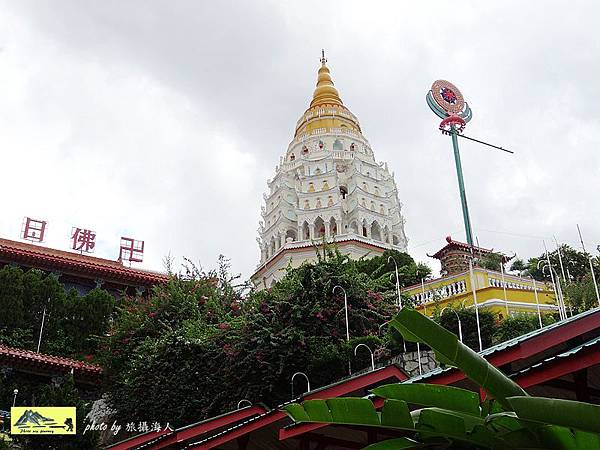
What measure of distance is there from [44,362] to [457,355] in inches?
817

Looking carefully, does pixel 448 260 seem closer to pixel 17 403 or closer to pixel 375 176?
pixel 17 403

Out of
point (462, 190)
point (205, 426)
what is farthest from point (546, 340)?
point (462, 190)

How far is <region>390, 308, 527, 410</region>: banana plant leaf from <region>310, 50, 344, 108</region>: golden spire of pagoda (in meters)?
47.3

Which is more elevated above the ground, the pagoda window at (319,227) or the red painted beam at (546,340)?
the pagoda window at (319,227)

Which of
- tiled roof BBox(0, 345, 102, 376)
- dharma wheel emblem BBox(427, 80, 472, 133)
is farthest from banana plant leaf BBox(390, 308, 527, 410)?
dharma wheel emblem BBox(427, 80, 472, 133)

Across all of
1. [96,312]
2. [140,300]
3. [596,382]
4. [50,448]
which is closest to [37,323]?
[96,312]

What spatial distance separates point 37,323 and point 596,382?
21447mm

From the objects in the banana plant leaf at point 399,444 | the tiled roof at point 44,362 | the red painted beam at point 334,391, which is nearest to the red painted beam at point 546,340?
the red painted beam at point 334,391

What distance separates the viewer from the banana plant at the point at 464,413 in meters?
2.40

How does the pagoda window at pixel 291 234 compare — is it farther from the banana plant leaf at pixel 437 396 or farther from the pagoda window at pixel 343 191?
the banana plant leaf at pixel 437 396

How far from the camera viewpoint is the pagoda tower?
41.4m

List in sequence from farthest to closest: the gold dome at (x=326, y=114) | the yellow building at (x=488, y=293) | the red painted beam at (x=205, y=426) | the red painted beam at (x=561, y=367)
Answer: the gold dome at (x=326, y=114), the yellow building at (x=488, y=293), the red painted beam at (x=205, y=426), the red painted beam at (x=561, y=367)

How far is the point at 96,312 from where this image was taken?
2572 centimetres

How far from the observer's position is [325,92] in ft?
166
